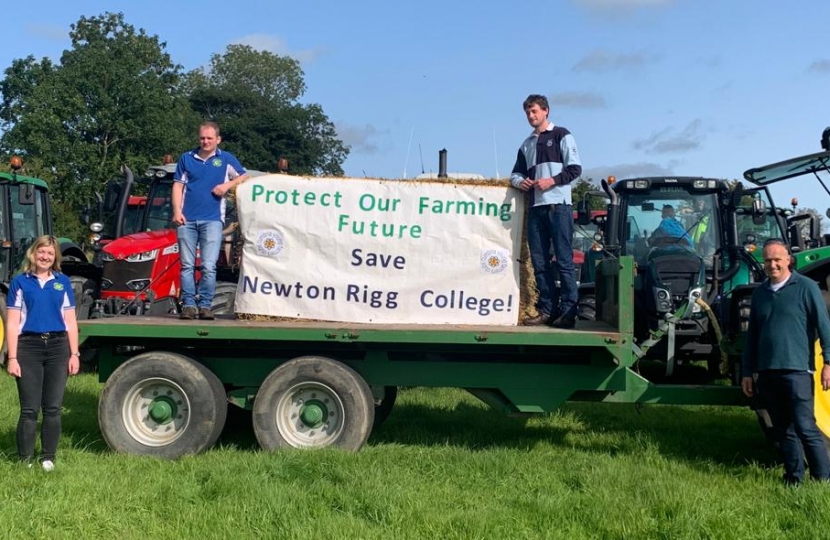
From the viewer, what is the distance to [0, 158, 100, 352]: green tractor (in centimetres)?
1168

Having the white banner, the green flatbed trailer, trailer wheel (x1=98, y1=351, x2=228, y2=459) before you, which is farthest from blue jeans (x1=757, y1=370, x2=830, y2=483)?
trailer wheel (x1=98, y1=351, x2=228, y2=459)

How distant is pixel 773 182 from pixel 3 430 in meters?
7.52

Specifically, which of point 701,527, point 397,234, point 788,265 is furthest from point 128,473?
point 788,265

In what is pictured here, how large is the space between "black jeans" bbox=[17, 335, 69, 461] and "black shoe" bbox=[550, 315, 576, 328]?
3667 mm

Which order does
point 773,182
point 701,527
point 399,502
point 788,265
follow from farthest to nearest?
point 773,182 < point 788,265 < point 399,502 < point 701,527

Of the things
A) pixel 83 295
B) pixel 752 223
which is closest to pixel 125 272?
pixel 83 295

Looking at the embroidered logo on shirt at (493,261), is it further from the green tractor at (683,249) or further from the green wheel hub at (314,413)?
the green tractor at (683,249)

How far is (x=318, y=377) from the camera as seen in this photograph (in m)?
6.39

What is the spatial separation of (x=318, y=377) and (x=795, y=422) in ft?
11.0

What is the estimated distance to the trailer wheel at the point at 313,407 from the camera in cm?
636

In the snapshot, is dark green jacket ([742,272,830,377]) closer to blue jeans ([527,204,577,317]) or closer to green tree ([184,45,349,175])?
blue jeans ([527,204,577,317])

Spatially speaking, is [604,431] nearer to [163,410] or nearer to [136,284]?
[163,410]

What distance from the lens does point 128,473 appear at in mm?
5902

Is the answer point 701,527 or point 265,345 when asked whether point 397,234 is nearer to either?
point 265,345
